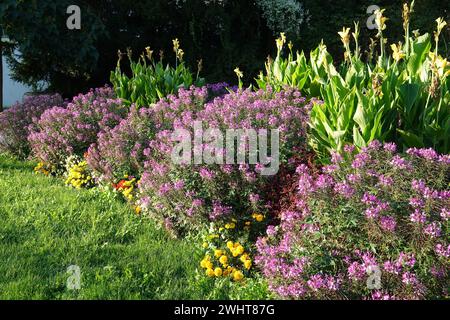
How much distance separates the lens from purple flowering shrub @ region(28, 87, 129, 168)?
676cm

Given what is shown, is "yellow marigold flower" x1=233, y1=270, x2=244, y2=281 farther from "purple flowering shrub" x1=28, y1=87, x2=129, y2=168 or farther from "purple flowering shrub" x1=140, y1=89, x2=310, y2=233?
"purple flowering shrub" x1=28, y1=87, x2=129, y2=168

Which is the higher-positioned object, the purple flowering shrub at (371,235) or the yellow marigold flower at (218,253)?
the purple flowering shrub at (371,235)

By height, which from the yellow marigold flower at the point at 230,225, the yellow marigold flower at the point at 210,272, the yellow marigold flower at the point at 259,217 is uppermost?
the yellow marigold flower at the point at 259,217

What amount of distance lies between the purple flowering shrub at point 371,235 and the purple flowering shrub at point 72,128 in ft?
12.7

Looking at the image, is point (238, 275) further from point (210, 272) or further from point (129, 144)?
point (129, 144)

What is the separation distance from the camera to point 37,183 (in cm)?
636

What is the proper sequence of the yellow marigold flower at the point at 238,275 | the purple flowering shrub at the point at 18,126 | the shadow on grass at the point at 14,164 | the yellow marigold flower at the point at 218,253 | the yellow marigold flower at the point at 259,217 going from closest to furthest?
the yellow marigold flower at the point at 238,275
the yellow marigold flower at the point at 218,253
the yellow marigold flower at the point at 259,217
the shadow on grass at the point at 14,164
the purple flowering shrub at the point at 18,126

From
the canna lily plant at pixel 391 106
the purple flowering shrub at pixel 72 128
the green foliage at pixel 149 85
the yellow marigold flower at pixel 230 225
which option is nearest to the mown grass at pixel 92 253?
the yellow marigold flower at pixel 230 225

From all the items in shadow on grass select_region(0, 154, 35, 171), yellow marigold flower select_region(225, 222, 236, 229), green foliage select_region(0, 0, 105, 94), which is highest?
green foliage select_region(0, 0, 105, 94)

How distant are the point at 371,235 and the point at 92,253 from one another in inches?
84.1

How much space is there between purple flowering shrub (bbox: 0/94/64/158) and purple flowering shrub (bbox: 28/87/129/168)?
0.83 m

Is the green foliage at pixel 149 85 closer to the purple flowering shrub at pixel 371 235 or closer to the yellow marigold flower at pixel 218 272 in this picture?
the yellow marigold flower at pixel 218 272

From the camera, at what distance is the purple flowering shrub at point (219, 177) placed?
4191 mm

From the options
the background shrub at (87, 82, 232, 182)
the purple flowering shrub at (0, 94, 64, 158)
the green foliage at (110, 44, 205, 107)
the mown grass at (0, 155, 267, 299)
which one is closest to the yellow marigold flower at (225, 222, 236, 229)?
the mown grass at (0, 155, 267, 299)
